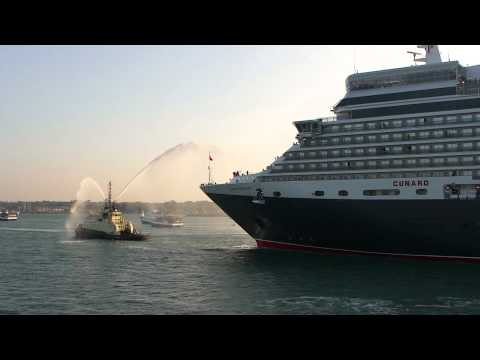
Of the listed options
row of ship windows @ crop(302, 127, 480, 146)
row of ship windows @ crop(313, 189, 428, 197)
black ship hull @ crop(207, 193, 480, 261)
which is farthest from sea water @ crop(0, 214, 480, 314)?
row of ship windows @ crop(302, 127, 480, 146)

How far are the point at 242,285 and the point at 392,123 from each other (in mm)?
19003

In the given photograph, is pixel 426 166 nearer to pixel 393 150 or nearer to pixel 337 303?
pixel 393 150

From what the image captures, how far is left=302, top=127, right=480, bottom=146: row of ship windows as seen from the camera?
116 ft

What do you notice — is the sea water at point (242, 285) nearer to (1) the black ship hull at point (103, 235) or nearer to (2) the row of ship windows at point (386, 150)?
(2) the row of ship windows at point (386, 150)

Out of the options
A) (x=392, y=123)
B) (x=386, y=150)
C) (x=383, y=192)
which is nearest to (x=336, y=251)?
(x=383, y=192)

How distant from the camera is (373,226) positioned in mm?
35344

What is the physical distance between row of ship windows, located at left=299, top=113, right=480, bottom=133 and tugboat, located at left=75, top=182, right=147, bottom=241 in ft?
107

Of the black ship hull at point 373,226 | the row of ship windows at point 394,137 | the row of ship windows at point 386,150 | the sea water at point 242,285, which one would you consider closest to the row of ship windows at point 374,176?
the row of ship windows at point 386,150

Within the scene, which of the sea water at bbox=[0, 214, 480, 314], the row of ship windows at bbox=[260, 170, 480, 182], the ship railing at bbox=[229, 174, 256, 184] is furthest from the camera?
the ship railing at bbox=[229, 174, 256, 184]

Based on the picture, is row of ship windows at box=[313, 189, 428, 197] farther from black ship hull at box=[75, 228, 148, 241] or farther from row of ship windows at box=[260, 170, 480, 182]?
black ship hull at box=[75, 228, 148, 241]

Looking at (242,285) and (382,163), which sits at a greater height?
(382,163)

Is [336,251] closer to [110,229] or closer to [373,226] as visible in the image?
[373,226]

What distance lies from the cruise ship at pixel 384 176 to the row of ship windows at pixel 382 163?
71mm
